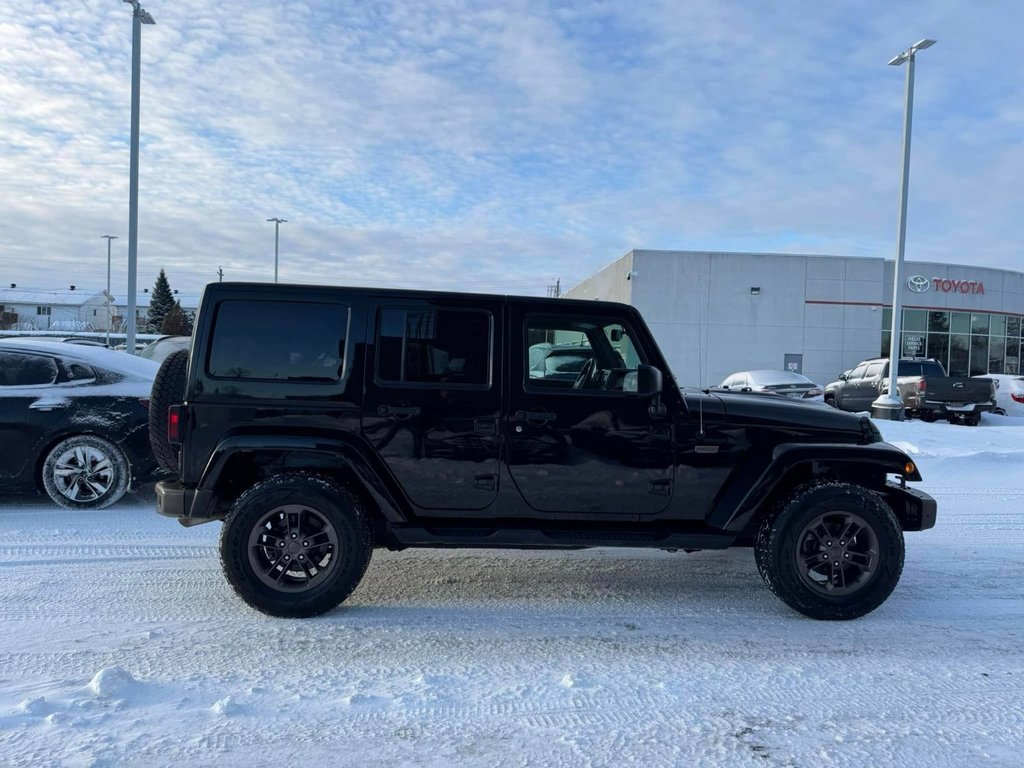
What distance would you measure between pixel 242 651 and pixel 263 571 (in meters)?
0.53

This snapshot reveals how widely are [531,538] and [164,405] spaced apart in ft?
7.75

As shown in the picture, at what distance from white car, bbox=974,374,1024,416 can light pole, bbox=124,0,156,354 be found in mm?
21688

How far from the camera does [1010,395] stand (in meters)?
21.8

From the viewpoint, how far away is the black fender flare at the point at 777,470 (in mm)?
4531

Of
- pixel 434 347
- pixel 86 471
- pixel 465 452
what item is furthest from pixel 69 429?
pixel 465 452

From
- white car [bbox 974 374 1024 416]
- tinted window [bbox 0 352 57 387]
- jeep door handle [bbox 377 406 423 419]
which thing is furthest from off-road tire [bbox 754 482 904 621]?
white car [bbox 974 374 1024 416]

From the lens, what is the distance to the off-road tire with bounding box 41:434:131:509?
22.0 ft

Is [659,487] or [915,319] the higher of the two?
[915,319]

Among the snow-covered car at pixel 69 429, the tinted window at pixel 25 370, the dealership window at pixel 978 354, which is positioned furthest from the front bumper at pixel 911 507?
the dealership window at pixel 978 354

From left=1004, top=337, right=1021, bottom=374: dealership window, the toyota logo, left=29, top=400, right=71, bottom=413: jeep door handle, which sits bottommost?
left=29, top=400, right=71, bottom=413: jeep door handle

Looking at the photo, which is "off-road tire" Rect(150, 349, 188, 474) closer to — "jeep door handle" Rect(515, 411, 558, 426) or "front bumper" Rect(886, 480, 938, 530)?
"jeep door handle" Rect(515, 411, 558, 426)

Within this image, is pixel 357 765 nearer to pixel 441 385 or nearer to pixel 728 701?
pixel 728 701

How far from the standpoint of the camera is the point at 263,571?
4.38 meters

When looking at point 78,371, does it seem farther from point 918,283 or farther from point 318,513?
point 918,283
